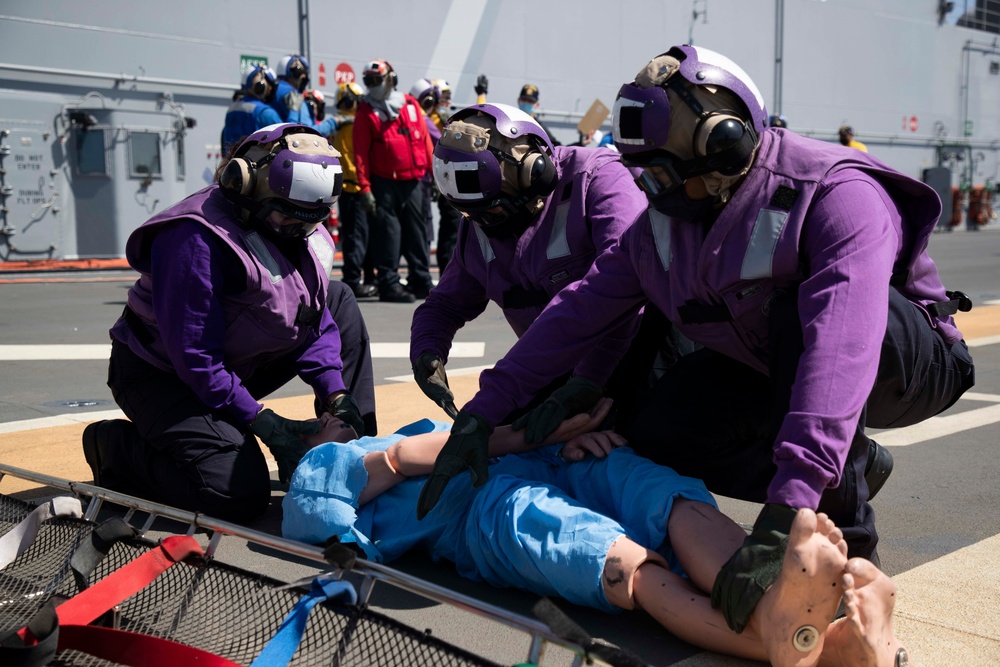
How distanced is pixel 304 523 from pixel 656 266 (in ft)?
3.69

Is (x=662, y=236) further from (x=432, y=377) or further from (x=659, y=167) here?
(x=432, y=377)

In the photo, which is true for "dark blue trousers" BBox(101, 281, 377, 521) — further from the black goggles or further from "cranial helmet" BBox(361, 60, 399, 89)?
"cranial helmet" BBox(361, 60, 399, 89)

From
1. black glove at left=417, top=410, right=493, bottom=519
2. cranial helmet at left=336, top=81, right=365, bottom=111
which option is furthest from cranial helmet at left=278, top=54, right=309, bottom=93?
black glove at left=417, top=410, right=493, bottom=519

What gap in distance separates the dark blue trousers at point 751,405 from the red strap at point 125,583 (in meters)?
1.22

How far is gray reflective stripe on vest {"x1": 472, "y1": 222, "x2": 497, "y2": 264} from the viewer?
11.4 ft

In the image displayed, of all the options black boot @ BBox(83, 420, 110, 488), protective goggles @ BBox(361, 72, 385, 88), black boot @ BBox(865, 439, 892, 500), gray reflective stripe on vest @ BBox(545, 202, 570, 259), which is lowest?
black boot @ BBox(83, 420, 110, 488)

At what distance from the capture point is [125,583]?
2.12m

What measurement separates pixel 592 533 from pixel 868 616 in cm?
68

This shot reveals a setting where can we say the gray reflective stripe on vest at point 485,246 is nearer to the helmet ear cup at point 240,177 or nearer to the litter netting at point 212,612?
the helmet ear cup at point 240,177

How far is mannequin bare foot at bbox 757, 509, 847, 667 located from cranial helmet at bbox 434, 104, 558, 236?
167 cm

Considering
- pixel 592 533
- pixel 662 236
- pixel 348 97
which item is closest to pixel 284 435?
pixel 592 533

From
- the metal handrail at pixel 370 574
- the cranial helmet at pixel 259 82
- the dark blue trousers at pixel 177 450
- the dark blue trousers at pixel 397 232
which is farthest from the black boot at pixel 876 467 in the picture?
the dark blue trousers at pixel 397 232

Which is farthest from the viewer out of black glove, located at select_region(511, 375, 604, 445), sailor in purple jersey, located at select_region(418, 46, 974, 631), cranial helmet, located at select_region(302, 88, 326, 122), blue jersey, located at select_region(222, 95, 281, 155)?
cranial helmet, located at select_region(302, 88, 326, 122)

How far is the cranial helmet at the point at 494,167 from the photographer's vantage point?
3230mm
